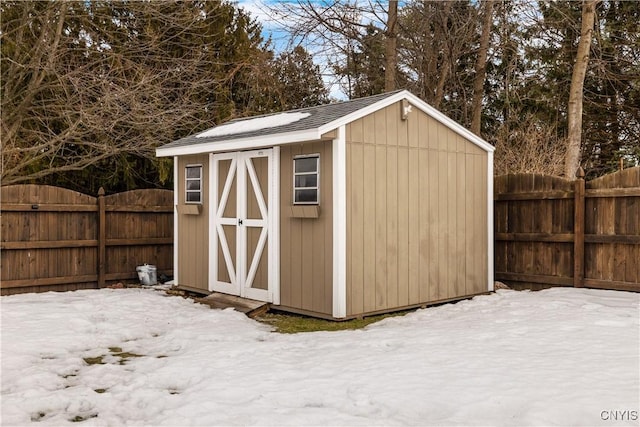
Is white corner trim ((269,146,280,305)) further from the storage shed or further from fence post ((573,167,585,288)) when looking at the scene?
fence post ((573,167,585,288))

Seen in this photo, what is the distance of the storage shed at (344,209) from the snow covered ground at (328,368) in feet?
2.17

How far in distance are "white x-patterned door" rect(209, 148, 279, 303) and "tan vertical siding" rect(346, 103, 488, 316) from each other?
1.15 meters

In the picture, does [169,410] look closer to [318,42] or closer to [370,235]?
[370,235]

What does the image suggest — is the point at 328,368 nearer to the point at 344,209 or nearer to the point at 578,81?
the point at 344,209

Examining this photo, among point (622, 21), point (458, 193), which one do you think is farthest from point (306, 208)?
point (622, 21)

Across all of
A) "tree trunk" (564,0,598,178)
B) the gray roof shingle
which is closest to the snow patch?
the gray roof shingle

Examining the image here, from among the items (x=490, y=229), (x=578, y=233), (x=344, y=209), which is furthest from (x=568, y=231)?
(x=344, y=209)

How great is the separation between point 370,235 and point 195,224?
10.1ft

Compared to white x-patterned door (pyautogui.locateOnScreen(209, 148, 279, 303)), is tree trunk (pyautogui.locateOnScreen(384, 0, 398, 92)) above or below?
above

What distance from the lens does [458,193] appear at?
794 centimetres

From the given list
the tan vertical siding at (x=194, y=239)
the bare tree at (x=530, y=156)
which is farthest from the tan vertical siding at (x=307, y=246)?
the bare tree at (x=530, y=156)

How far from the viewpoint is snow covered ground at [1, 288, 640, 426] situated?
3488 mm

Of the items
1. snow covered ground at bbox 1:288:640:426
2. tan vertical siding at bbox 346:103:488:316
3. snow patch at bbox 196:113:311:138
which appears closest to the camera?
snow covered ground at bbox 1:288:640:426

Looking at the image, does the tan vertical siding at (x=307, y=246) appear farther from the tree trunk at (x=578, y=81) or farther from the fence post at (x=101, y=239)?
the tree trunk at (x=578, y=81)
